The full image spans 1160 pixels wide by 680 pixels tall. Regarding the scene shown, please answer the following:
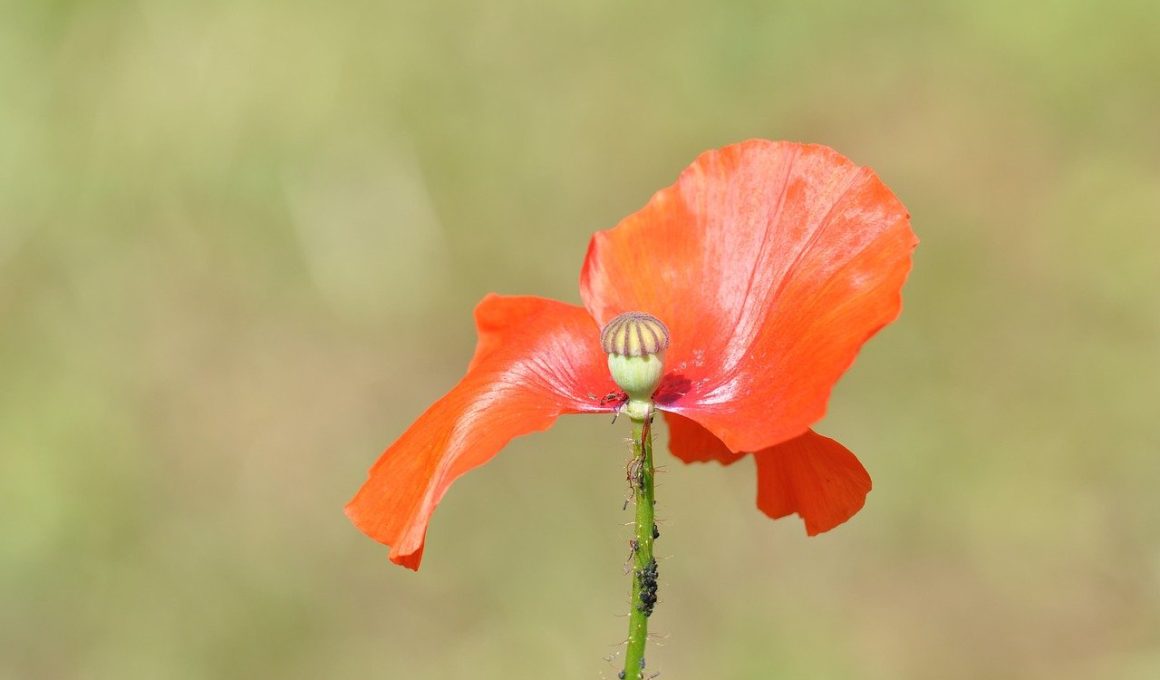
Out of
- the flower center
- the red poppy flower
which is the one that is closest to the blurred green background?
the red poppy flower

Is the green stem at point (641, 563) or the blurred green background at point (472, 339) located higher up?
the blurred green background at point (472, 339)

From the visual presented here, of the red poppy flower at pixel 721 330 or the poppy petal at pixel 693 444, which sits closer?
the red poppy flower at pixel 721 330

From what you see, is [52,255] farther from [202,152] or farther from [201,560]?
[201,560]

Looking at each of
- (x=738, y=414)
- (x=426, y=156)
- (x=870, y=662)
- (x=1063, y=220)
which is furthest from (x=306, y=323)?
(x=738, y=414)

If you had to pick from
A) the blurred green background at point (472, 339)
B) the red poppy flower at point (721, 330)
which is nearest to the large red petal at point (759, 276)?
the red poppy flower at point (721, 330)

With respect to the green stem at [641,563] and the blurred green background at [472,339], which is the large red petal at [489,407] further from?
the blurred green background at [472,339]

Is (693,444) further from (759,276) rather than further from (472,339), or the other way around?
(472,339)

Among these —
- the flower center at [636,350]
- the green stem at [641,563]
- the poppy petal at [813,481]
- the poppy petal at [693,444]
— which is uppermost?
the flower center at [636,350]
